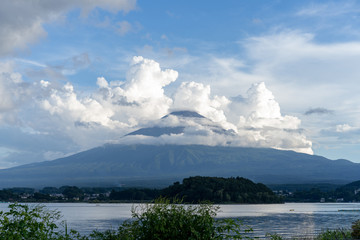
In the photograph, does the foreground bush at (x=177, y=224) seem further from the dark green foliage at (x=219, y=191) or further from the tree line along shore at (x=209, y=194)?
the dark green foliage at (x=219, y=191)

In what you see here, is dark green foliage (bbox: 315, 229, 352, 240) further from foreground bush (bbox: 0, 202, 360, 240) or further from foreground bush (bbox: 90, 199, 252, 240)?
foreground bush (bbox: 0, 202, 360, 240)

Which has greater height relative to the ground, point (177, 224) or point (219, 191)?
point (219, 191)

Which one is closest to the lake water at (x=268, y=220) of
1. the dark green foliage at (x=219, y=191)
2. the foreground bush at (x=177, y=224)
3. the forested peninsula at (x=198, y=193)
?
the dark green foliage at (x=219, y=191)

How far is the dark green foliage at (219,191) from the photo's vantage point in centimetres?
10331

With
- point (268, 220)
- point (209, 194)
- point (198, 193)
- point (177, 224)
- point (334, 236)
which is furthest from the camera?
point (209, 194)

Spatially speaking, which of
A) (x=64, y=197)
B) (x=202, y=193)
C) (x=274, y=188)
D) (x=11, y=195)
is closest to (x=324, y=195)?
(x=274, y=188)

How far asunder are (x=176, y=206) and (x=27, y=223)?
10.6 feet

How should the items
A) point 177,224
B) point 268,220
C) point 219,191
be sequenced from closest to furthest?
point 177,224
point 268,220
point 219,191

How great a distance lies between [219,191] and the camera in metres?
107

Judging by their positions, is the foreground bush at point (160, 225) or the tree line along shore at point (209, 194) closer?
the foreground bush at point (160, 225)

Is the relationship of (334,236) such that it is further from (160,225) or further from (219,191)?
(219,191)

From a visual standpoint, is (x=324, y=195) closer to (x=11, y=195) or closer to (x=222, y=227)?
(x=11, y=195)

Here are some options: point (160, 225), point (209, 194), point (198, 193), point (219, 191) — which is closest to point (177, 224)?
point (160, 225)

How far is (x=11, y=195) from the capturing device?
136 m
